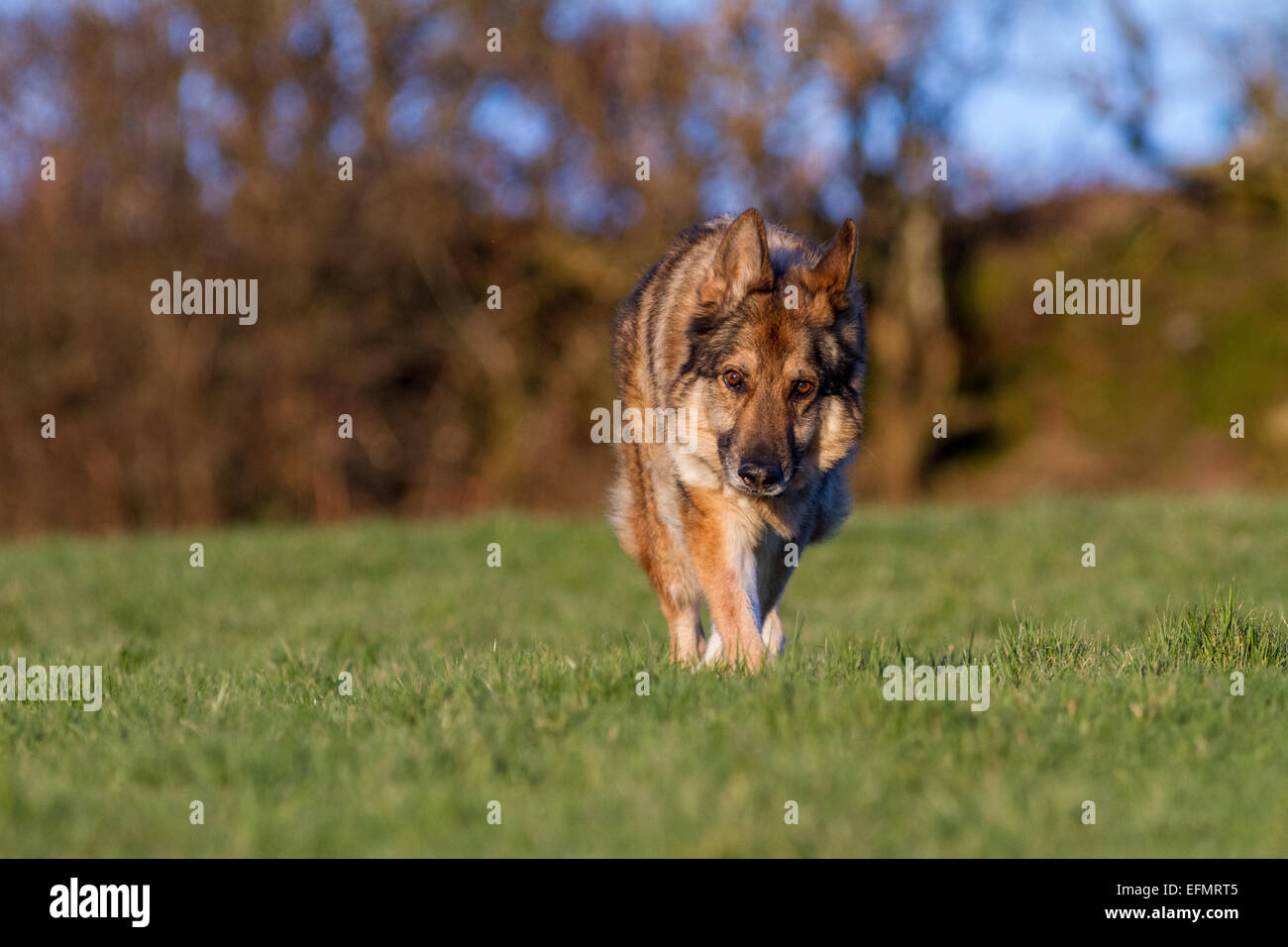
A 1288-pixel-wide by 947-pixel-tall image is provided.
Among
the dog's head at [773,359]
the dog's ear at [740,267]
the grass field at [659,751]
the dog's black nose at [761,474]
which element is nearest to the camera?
the grass field at [659,751]

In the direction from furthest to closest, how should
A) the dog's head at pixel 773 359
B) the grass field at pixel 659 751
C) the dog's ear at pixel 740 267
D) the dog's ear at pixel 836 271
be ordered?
the dog's ear at pixel 836 271
the dog's ear at pixel 740 267
the dog's head at pixel 773 359
the grass field at pixel 659 751

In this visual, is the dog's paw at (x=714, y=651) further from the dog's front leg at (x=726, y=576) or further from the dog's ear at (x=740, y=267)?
the dog's ear at (x=740, y=267)

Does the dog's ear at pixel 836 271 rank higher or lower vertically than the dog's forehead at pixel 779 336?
higher

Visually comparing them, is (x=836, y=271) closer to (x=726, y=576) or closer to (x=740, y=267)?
(x=740, y=267)

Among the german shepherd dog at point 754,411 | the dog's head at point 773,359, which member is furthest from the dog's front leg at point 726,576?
the dog's head at point 773,359

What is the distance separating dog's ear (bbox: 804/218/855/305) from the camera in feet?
19.2

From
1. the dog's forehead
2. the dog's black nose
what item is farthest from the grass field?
the dog's forehead

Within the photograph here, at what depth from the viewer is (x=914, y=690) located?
4.48 m

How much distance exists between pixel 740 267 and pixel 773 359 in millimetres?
464

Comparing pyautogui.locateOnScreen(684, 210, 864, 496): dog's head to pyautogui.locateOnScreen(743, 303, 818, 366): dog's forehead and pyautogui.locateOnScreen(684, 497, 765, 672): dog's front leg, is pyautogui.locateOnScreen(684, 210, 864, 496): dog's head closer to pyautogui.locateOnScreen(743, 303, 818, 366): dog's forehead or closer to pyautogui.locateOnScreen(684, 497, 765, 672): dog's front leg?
pyautogui.locateOnScreen(743, 303, 818, 366): dog's forehead

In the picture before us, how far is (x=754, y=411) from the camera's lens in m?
5.64

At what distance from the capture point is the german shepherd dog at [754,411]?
5660 millimetres
